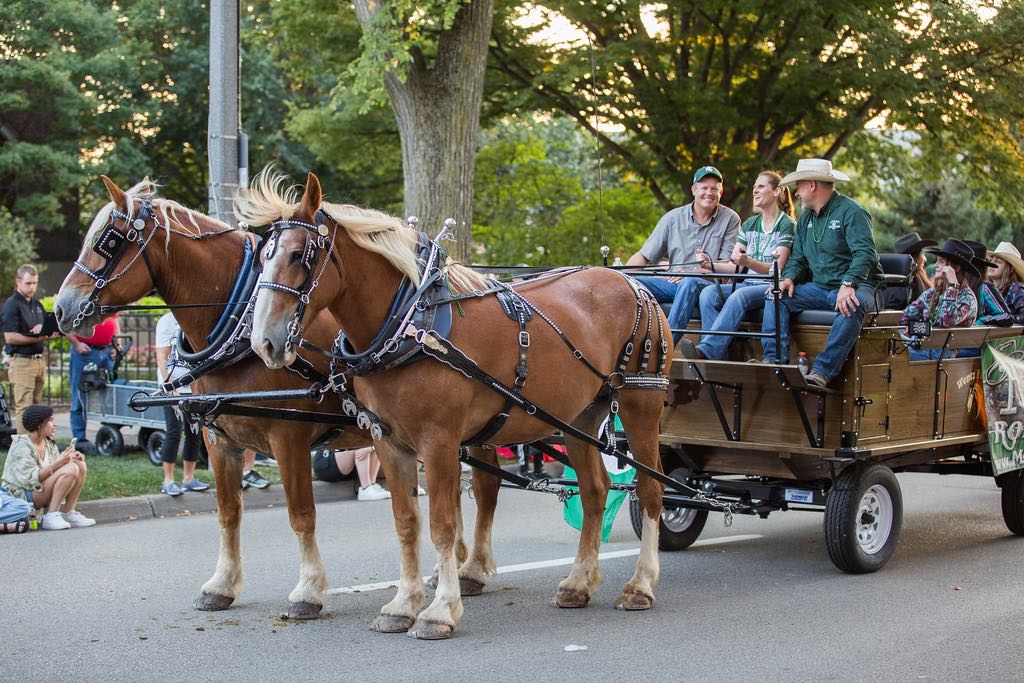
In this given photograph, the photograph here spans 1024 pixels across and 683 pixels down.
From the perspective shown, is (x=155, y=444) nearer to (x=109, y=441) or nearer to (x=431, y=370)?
(x=109, y=441)

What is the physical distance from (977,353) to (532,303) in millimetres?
3805

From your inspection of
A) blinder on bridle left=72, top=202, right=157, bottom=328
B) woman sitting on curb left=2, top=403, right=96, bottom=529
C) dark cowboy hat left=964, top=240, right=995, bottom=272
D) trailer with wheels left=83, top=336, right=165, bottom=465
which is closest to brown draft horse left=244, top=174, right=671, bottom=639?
blinder on bridle left=72, top=202, right=157, bottom=328

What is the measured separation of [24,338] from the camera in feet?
36.5

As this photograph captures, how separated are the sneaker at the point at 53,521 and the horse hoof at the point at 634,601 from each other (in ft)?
15.4

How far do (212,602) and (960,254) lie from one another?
5.60 meters

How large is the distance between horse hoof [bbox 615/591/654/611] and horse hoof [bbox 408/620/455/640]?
116 centimetres

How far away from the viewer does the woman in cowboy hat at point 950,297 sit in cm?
795

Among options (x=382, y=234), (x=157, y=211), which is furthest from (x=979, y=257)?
(x=157, y=211)

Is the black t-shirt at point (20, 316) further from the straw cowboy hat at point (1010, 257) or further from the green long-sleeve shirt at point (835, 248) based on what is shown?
the straw cowboy hat at point (1010, 257)

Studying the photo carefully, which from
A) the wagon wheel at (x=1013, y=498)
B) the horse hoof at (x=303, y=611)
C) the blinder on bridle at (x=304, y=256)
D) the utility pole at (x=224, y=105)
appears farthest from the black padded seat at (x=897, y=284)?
the utility pole at (x=224, y=105)

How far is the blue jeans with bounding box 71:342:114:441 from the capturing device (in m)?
11.9

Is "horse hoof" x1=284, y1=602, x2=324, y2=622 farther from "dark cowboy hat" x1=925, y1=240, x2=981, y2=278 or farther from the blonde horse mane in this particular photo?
"dark cowboy hat" x1=925, y1=240, x2=981, y2=278

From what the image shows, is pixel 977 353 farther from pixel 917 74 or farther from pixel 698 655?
pixel 917 74

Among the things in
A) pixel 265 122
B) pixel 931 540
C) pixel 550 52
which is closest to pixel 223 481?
pixel 931 540
